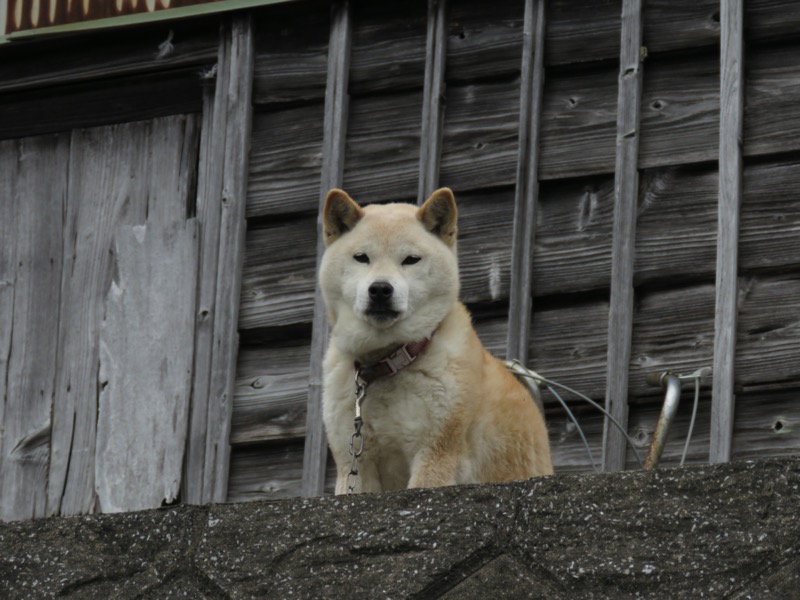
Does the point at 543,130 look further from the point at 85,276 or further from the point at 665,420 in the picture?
the point at 85,276

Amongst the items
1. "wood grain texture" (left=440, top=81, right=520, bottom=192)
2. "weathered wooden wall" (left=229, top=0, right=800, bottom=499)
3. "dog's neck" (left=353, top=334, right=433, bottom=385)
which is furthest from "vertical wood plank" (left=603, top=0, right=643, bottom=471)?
"dog's neck" (left=353, top=334, right=433, bottom=385)

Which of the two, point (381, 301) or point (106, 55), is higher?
point (106, 55)

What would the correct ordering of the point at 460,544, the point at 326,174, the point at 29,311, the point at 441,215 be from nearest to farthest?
the point at 460,544
the point at 441,215
the point at 326,174
the point at 29,311

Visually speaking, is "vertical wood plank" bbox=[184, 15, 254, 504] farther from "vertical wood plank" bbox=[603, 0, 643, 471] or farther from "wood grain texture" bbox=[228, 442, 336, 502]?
"vertical wood plank" bbox=[603, 0, 643, 471]

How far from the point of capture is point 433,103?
6.44 meters

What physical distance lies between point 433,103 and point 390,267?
182cm

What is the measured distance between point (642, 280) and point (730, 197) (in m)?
0.49

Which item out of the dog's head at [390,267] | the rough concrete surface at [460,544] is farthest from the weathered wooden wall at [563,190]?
the rough concrete surface at [460,544]

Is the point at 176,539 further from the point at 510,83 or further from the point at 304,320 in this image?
the point at 510,83

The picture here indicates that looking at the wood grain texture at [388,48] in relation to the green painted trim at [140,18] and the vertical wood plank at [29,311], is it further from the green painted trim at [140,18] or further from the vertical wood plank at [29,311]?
the vertical wood plank at [29,311]

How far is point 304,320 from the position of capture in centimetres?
653

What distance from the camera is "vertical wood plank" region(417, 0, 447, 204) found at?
21.0 feet

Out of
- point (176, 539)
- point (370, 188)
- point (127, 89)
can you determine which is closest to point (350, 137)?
point (370, 188)

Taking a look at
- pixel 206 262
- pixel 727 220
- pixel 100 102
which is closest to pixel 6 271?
pixel 100 102
